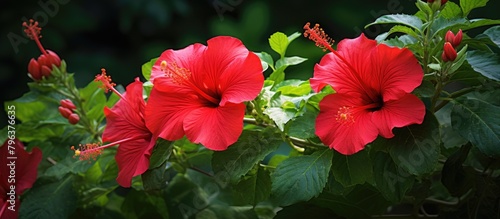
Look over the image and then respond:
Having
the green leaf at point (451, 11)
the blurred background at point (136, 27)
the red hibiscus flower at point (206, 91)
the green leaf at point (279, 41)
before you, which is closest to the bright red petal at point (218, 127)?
the red hibiscus flower at point (206, 91)

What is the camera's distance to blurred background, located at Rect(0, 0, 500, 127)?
1.72m

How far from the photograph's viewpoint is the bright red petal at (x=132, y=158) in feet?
2.13

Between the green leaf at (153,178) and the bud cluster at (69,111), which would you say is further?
the bud cluster at (69,111)

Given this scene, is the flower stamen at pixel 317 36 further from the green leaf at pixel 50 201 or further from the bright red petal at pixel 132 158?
the green leaf at pixel 50 201

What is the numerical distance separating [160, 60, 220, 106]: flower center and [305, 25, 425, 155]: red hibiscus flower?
0.10 meters

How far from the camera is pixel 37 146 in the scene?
2.68 ft

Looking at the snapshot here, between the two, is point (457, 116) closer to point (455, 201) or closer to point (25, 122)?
point (455, 201)

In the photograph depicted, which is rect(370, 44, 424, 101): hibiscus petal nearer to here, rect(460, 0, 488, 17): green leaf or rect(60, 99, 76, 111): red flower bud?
rect(460, 0, 488, 17): green leaf

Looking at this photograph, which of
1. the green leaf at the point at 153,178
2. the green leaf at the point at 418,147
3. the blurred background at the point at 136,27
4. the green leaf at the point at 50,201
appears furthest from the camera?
the blurred background at the point at 136,27

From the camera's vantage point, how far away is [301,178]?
1.91 ft

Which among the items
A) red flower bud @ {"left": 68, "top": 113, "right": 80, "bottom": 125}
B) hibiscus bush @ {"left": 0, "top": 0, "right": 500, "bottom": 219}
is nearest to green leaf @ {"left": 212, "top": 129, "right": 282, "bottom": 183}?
hibiscus bush @ {"left": 0, "top": 0, "right": 500, "bottom": 219}

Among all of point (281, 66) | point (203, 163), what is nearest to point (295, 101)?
point (281, 66)

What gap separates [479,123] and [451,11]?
0.12 meters

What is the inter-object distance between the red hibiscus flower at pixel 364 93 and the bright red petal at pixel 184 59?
0.37ft
